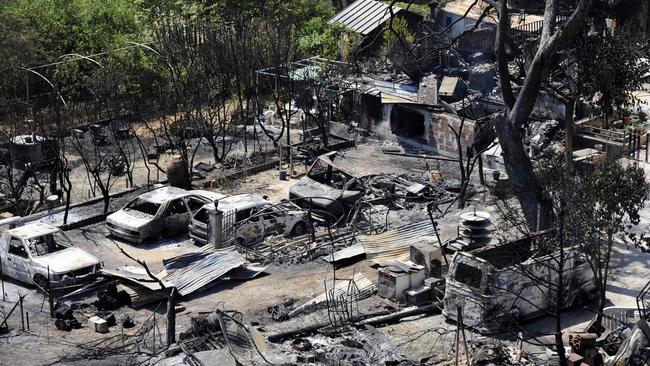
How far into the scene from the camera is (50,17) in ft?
149

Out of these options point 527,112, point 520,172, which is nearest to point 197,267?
point 520,172

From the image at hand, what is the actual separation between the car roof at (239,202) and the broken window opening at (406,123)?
917 cm

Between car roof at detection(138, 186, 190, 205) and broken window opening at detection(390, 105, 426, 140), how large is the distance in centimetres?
953

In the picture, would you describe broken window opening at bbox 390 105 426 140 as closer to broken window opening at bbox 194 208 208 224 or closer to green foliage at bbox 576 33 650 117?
broken window opening at bbox 194 208 208 224

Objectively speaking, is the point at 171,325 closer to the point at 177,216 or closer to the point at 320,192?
the point at 177,216

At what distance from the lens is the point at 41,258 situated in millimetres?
23062

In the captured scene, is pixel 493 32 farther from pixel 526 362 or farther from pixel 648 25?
pixel 526 362

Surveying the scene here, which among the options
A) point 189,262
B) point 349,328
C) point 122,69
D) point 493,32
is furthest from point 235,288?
point 493,32

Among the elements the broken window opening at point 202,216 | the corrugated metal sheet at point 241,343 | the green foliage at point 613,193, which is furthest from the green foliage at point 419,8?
the corrugated metal sheet at point 241,343

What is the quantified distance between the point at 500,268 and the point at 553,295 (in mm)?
A: 1052

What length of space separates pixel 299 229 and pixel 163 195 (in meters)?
3.37

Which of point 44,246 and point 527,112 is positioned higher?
point 527,112

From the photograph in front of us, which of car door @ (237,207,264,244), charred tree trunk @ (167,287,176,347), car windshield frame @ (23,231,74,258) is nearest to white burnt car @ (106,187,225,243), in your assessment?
car door @ (237,207,264,244)

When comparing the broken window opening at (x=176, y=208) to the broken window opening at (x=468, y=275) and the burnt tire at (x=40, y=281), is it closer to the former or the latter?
the burnt tire at (x=40, y=281)
